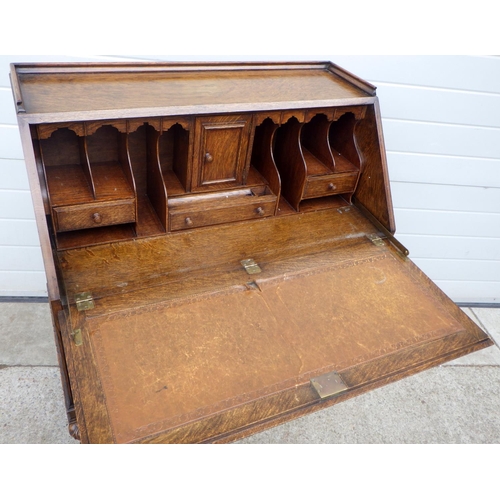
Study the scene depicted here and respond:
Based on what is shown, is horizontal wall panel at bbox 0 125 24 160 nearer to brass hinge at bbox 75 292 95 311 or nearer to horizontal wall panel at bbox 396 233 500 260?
brass hinge at bbox 75 292 95 311

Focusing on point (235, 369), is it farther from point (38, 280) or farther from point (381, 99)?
point (38, 280)

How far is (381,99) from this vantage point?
95.0 inches

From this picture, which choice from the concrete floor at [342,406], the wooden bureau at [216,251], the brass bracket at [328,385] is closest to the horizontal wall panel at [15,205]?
the concrete floor at [342,406]

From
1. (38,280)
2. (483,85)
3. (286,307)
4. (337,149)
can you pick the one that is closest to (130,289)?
(286,307)

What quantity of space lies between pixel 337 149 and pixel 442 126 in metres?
0.95

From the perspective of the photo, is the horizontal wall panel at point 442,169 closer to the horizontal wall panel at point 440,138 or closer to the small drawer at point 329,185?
the horizontal wall panel at point 440,138

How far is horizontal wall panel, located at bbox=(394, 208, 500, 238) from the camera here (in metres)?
2.93

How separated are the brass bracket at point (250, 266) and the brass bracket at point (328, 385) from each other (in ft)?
1.48

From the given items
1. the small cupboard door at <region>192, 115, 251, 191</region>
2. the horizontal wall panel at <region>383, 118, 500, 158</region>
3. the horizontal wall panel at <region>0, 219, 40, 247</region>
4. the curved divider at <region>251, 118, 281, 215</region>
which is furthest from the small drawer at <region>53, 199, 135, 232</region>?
the horizontal wall panel at <region>383, 118, 500, 158</region>

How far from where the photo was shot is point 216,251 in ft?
5.34

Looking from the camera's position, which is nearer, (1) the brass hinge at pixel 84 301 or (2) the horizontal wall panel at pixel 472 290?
(1) the brass hinge at pixel 84 301

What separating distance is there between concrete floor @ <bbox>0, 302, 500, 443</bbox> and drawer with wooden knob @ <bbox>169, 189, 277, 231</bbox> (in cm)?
134

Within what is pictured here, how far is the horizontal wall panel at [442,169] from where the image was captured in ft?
8.73

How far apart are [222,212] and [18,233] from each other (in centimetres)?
156
